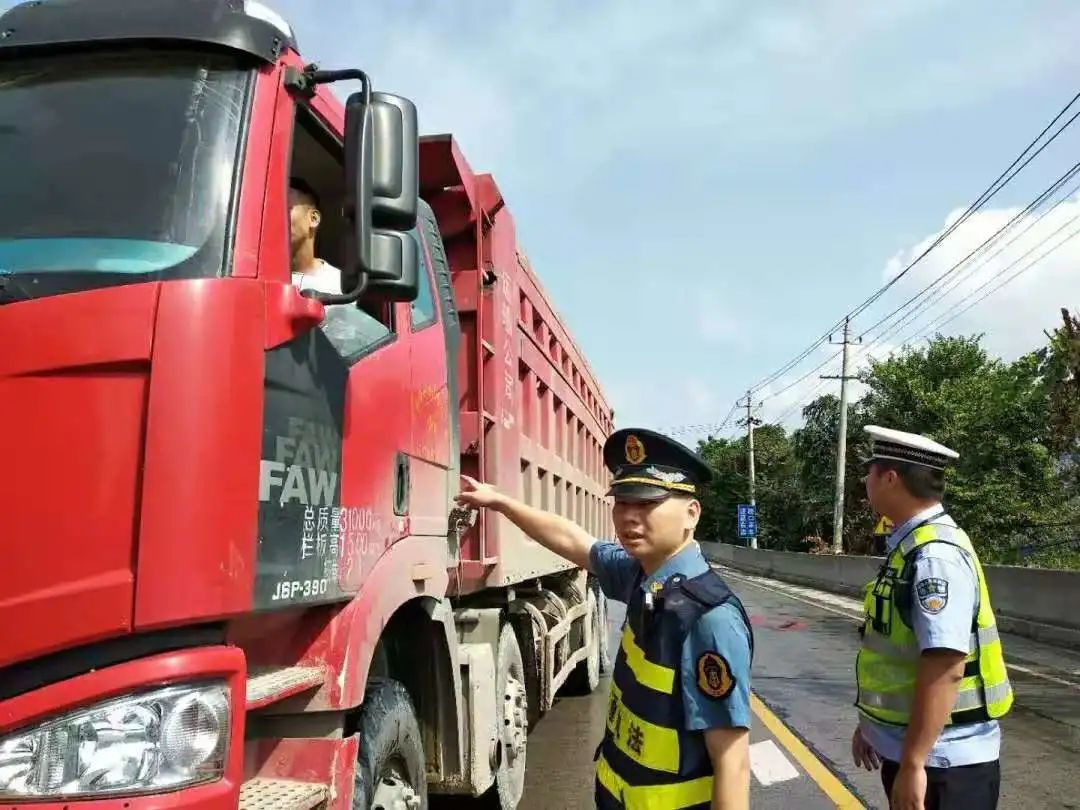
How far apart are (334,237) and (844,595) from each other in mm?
22365

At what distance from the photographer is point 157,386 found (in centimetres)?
187

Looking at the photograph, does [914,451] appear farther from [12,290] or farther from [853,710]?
[853,710]

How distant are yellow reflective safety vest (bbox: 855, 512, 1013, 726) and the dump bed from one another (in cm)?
180

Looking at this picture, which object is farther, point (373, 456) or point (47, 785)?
point (373, 456)

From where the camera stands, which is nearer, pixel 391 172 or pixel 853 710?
pixel 391 172

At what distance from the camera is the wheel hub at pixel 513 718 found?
464 centimetres

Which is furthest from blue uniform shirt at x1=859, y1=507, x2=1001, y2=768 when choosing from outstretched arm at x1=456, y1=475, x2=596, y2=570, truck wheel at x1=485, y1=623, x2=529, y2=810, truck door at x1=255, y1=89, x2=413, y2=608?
truck wheel at x1=485, y1=623, x2=529, y2=810

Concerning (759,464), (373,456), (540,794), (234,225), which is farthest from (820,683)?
(759,464)

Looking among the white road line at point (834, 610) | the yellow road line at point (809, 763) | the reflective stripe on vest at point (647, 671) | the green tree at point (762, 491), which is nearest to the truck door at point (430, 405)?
the reflective stripe on vest at point (647, 671)

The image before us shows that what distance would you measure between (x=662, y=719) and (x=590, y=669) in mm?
6783

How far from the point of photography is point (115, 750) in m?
1.72

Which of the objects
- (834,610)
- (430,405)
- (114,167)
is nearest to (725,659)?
(430,405)

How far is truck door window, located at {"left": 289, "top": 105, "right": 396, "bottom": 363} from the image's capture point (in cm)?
262

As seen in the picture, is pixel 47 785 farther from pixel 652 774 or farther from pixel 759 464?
pixel 759 464
